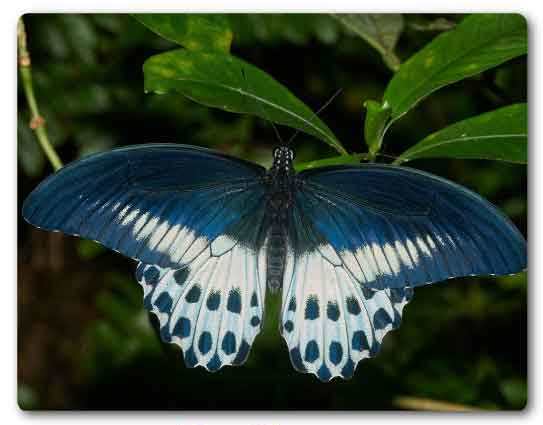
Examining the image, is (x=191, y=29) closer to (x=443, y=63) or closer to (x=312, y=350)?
(x=443, y=63)

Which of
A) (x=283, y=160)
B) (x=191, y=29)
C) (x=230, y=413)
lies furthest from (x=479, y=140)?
(x=230, y=413)

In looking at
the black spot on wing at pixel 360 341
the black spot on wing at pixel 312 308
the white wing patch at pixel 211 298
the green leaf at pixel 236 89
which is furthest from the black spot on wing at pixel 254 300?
the green leaf at pixel 236 89

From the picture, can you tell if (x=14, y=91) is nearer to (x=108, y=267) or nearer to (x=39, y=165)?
(x=39, y=165)

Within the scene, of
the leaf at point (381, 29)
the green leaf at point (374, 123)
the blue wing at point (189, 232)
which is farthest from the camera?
the leaf at point (381, 29)

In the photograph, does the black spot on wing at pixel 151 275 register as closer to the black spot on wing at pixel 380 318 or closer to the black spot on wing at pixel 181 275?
the black spot on wing at pixel 181 275

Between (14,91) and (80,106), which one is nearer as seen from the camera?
(14,91)

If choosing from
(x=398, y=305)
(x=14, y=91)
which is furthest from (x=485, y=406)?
(x=14, y=91)
